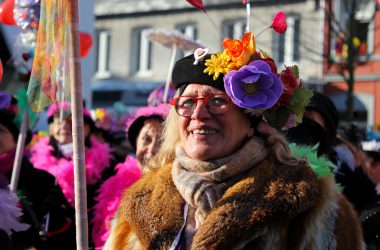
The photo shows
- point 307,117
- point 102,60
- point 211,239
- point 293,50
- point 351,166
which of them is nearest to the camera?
point 211,239

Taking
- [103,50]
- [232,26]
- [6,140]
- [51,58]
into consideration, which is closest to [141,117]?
[6,140]

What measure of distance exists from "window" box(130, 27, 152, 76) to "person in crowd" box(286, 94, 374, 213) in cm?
1855

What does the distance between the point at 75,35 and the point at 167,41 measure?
448 cm

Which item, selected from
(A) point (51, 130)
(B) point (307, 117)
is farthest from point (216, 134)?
(A) point (51, 130)

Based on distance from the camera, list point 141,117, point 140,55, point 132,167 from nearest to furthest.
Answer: point 132,167 < point 141,117 < point 140,55

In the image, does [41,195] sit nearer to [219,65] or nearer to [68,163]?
[68,163]

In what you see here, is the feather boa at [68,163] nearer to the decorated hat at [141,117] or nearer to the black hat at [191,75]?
the decorated hat at [141,117]

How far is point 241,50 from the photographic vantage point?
8.11 ft

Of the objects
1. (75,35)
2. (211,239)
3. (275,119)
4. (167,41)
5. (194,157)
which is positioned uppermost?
(167,41)

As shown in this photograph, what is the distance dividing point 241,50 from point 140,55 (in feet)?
68.8

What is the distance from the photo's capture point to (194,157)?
2.43 meters

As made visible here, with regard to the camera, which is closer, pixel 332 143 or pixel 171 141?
pixel 171 141

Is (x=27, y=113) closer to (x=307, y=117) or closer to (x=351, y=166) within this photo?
(x=307, y=117)

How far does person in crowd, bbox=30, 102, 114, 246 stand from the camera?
502cm
